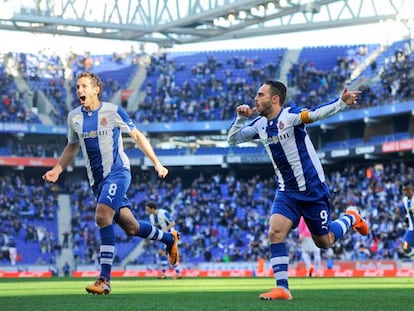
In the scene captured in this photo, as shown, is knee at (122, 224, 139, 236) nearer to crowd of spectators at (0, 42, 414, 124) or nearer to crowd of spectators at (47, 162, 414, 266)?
crowd of spectators at (47, 162, 414, 266)

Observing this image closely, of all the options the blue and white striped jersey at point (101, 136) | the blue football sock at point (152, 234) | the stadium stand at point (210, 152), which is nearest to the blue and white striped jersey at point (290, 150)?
the blue and white striped jersey at point (101, 136)

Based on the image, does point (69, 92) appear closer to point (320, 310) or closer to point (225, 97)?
point (225, 97)

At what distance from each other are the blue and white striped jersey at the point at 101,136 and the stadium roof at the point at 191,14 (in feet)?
86.4

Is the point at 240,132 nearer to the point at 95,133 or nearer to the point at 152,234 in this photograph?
the point at 95,133

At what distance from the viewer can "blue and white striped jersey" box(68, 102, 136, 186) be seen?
12.6m

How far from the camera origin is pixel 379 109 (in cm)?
4788

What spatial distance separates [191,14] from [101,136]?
92.4ft

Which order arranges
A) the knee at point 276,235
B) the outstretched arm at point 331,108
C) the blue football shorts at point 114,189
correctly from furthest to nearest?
the blue football shorts at point 114,189 → the knee at point 276,235 → the outstretched arm at point 331,108

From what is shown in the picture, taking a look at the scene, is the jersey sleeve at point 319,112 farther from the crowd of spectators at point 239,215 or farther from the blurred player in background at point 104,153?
the crowd of spectators at point 239,215

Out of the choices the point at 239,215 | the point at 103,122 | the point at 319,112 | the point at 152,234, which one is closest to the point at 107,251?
the point at 152,234

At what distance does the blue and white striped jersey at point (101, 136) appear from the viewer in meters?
12.6

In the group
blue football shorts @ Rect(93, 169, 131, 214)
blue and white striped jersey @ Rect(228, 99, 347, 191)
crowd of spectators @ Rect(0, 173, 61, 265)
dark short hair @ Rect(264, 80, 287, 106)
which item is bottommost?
crowd of spectators @ Rect(0, 173, 61, 265)

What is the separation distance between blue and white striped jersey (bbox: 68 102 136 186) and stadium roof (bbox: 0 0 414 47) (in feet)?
86.4

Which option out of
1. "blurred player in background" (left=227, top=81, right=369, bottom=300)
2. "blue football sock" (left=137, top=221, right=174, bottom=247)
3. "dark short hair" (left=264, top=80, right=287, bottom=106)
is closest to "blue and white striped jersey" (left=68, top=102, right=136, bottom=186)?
"blue football sock" (left=137, top=221, right=174, bottom=247)
